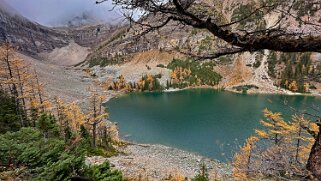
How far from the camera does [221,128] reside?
60281 mm

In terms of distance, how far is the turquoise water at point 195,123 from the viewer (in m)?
51.9

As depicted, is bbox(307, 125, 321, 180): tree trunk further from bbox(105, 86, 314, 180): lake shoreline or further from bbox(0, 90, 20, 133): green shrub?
bbox(105, 86, 314, 180): lake shoreline

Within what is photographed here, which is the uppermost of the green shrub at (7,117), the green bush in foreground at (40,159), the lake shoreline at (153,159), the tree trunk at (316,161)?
the tree trunk at (316,161)

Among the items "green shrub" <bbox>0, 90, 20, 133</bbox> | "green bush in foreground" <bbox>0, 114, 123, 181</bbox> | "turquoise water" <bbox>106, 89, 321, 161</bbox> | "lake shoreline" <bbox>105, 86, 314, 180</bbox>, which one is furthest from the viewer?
"turquoise water" <bbox>106, 89, 321, 161</bbox>

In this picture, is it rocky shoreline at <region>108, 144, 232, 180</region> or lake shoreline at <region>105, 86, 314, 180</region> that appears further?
lake shoreline at <region>105, 86, 314, 180</region>

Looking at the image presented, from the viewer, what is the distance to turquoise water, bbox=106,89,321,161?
5194cm

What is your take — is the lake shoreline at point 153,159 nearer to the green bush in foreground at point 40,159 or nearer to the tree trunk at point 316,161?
the green bush in foreground at point 40,159

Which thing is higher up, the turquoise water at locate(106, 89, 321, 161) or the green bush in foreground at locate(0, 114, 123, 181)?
the green bush in foreground at locate(0, 114, 123, 181)

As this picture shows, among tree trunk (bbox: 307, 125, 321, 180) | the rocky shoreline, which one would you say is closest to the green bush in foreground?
tree trunk (bbox: 307, 125, 321, 180)

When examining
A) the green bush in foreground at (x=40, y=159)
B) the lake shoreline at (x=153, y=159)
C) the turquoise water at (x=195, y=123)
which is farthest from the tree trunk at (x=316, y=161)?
the turquoise water at (x=195, y=123)

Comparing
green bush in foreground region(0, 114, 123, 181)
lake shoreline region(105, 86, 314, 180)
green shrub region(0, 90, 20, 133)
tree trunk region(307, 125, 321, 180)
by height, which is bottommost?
lake shoreline region(105, 86, 314, 180)

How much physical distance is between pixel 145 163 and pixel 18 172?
31711 millimetres

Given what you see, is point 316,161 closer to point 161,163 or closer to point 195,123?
point 161,163

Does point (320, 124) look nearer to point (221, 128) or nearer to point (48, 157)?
point (48, 157)
